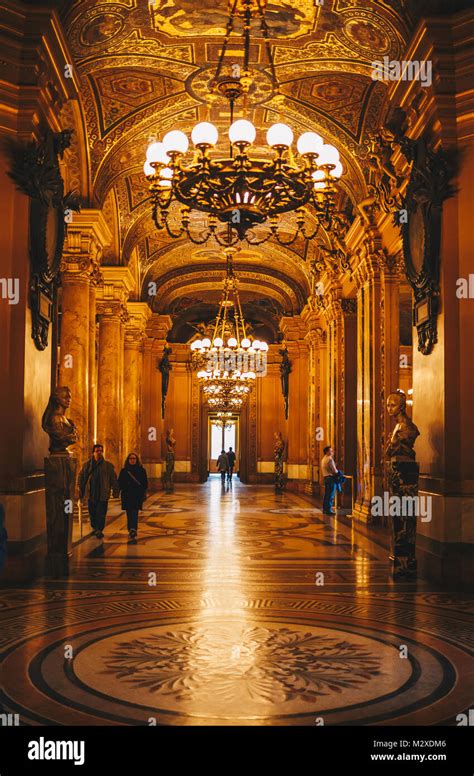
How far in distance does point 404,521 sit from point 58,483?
3168 mm

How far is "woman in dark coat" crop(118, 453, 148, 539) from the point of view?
32.6ft

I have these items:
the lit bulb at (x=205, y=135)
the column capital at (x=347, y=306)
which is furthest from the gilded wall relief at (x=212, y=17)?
the column capital at (x=347, y=306)

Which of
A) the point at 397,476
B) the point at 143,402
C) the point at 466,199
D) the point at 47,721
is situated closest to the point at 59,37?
the point at 466,199

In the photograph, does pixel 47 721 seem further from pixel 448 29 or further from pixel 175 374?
pixel 175 374

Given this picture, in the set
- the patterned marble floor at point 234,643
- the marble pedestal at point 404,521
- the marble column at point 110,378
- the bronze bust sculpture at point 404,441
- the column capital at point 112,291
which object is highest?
the column capital at point 112,291

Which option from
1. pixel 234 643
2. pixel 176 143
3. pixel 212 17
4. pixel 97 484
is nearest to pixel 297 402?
pixel 97 484

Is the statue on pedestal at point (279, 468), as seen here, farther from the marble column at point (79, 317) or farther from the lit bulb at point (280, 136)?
the lit bulb at point (280, 136)

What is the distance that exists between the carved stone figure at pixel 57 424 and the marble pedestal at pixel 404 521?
9.79ft

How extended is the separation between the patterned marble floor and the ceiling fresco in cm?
437

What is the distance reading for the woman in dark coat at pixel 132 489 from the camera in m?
9.92

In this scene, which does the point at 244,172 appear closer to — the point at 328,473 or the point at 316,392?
the point at 328,473

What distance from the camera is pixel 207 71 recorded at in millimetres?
10297

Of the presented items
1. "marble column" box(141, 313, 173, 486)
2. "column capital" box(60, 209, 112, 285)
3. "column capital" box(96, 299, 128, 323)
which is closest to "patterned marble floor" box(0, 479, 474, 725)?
"column capital" box(60, 209, 112, 285)

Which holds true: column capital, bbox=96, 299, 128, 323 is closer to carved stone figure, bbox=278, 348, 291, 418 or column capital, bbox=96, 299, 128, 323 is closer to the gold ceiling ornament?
the gold ceiling ornament
